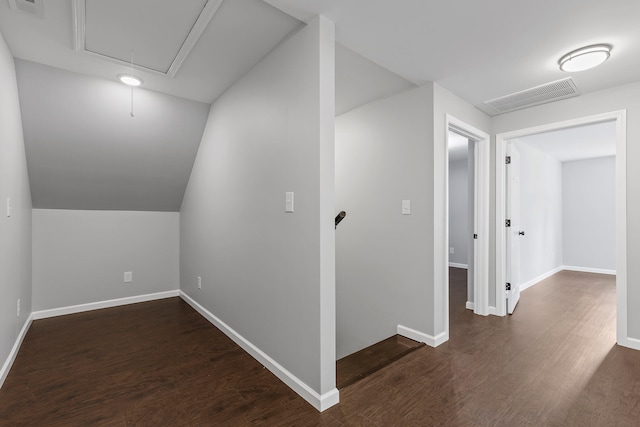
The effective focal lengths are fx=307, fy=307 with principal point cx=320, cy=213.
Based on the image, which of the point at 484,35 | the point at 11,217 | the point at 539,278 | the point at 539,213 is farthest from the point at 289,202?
the point at 539,278

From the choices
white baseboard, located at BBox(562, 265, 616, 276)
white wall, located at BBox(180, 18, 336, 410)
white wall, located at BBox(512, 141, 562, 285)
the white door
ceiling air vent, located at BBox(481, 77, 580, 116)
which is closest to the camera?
white wall, located at BBox(180, 18, 336, 410)

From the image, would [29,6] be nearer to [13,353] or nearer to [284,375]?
[13,353]

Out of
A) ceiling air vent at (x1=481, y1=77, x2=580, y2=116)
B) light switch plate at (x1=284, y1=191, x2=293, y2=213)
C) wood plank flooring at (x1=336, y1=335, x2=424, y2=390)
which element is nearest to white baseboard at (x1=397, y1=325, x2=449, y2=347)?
wood plank flooring at (x1=336, y1=335, x2=424, y2=390)

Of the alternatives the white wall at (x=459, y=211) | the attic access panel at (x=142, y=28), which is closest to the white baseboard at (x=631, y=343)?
the attic access panel at (x=142, y=28)

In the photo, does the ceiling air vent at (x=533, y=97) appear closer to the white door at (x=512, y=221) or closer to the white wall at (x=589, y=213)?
the white door at (x=512, y=221)

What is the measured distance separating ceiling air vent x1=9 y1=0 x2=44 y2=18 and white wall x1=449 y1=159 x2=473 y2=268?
6835mm

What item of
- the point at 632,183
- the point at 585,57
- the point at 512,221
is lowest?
the point at 512,221

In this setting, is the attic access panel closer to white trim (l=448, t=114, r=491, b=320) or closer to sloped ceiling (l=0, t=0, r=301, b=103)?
sloped ceiling (l=0, t=0, r=301, b=103)

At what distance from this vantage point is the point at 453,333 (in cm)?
291

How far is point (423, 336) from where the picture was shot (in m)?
2.64

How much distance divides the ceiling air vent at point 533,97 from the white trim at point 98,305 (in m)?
4.44

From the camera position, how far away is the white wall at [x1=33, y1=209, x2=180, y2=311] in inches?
131

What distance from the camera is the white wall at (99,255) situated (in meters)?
3.34

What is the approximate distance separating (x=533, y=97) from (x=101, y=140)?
421cm
